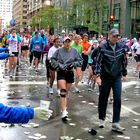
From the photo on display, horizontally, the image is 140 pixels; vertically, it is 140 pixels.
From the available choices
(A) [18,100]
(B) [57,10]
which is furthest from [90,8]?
(A) [18,100]

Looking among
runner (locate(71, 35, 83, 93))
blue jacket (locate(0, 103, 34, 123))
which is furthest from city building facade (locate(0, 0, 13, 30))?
blue jacket (locate(0, 103, 34, 123))

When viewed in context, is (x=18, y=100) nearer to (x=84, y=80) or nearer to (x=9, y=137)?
(x=9, y=137)

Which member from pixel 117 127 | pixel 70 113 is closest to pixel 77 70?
pixel 70 113

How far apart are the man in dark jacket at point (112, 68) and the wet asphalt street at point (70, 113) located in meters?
0.49

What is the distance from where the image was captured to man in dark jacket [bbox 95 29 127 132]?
8102 millimetres

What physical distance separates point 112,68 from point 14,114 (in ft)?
15.3

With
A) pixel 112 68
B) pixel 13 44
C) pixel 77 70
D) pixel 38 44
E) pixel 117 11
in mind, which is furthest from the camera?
pixel 117 11

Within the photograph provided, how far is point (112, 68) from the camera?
8.10m

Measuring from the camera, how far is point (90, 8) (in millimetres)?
56469

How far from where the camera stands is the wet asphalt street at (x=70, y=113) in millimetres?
7699

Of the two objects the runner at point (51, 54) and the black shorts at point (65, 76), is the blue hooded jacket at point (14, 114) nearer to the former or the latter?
the black shorts at point (65, 76)

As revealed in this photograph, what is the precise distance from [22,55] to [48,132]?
21558 mm

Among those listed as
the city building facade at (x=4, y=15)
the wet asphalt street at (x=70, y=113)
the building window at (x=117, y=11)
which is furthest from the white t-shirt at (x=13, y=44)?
Result: the building window at (x=117, y=11)

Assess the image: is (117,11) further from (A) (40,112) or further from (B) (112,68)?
(A) (40,112)
